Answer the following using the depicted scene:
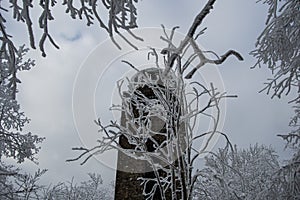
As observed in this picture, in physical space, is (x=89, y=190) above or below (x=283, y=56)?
above

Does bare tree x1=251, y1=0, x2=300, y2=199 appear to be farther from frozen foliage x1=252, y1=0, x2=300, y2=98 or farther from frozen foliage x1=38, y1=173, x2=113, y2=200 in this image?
frozen foliage x1=38, y1=173, x2=113, y2=200

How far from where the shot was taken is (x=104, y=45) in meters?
3.06

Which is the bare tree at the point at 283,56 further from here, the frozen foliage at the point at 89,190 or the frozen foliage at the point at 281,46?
the frozen foliage at the point at 89,190

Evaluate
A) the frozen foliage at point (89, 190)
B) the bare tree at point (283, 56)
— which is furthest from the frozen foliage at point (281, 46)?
the frozen foliage at point (89, 190)

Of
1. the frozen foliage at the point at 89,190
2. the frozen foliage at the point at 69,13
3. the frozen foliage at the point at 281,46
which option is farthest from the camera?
the frozen foliage at the point at 89,190

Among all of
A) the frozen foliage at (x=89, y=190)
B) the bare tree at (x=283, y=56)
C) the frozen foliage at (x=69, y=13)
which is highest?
the frozen foliage at (x=89, y=190)

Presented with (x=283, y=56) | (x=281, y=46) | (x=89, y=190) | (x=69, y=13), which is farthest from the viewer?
(x=89, y=190)

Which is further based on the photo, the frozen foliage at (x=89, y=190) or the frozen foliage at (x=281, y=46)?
the frozen foliage at (x=89, y=190)

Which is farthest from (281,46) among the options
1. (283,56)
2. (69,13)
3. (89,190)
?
(89,190)

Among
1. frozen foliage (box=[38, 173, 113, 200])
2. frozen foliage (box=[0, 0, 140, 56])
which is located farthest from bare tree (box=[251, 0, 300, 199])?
frozen foliage (box=[38, 173, 113, 200])

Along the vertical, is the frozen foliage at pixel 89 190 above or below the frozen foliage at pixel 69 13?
above

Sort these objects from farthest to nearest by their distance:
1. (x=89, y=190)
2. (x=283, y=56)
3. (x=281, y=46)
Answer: (x=89, y=190) < (x=283, y=56) < (x=281, y=46)

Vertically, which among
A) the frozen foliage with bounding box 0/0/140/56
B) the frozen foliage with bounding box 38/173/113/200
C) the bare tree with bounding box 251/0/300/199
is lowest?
the frozen foliage with bounding box 0/0/140/56

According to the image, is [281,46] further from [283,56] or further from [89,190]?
[89,190]
